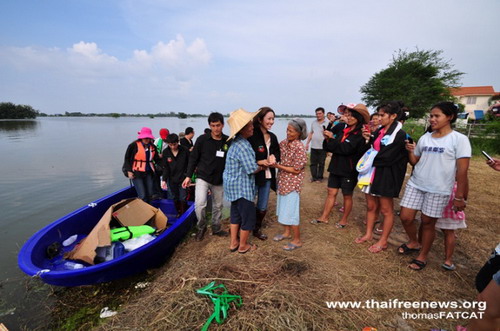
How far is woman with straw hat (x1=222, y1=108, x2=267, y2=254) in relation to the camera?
2465 mm

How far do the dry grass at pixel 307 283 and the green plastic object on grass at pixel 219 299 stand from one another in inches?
2.1

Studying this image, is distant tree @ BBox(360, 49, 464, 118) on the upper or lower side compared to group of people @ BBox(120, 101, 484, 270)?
upper

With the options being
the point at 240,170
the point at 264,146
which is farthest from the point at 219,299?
the point at 264,146

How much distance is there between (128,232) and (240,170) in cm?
197

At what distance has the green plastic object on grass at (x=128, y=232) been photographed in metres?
3.07

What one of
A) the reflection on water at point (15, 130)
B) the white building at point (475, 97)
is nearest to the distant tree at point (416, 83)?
the white building at point (475, 97)

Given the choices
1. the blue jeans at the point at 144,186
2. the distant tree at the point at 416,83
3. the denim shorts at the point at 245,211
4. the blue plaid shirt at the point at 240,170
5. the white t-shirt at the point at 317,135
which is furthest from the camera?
the distant tree at the point at 416,83

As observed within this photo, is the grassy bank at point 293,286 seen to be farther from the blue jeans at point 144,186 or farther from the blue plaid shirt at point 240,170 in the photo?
the blue jeans at point 144,186

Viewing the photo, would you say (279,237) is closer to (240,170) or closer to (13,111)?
(240,170)

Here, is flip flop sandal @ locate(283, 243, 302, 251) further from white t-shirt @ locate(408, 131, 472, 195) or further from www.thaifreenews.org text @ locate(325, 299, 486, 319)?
white t-shirt @ locate(408, 131, 472, 195)

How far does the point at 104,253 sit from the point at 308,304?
8.35 ft

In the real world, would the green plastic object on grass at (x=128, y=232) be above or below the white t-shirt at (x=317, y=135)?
below

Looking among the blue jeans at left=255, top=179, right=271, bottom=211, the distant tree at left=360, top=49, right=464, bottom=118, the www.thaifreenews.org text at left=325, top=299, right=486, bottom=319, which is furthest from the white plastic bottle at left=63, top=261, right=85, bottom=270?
the distant tree at left=360, top=49, right=464, bottom=118

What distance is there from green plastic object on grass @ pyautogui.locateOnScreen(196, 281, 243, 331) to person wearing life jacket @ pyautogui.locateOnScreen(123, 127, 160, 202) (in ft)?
9.67
